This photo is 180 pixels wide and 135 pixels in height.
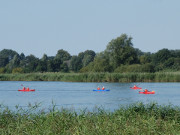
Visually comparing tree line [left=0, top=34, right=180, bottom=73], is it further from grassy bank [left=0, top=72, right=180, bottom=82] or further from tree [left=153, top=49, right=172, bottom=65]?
grassy bank [left=0, top=72, right=180, bottom=82]

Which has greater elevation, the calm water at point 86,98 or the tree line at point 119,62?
the tree line at point 119,62

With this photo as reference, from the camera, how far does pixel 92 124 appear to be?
9898mm

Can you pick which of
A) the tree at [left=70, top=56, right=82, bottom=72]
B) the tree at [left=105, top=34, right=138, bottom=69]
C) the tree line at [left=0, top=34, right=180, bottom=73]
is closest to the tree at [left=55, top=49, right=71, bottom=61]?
the tree at [left=70, top=56, right=82, bottom=72]

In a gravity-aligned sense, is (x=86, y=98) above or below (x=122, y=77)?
below

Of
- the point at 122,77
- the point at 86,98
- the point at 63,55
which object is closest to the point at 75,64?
the point at 63,55

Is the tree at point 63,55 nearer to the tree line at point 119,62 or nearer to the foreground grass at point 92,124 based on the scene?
the tree line at point 119,62

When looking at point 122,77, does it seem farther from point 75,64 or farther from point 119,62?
point 75,64

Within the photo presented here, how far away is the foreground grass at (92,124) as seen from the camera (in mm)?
9086

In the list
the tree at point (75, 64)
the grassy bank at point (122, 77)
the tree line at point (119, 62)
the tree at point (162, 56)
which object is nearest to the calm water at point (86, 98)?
the grassy bank at point (122, 77)

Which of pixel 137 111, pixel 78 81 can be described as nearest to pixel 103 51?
pixel 78 81

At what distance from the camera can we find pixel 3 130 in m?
9.46

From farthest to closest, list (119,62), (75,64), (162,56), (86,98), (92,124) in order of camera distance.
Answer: (75,64), (162,56), (119,62), (86,98), (92,124)

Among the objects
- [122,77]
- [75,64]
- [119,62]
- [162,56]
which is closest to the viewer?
[122,77]

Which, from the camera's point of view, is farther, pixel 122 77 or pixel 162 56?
pixel 162 56
